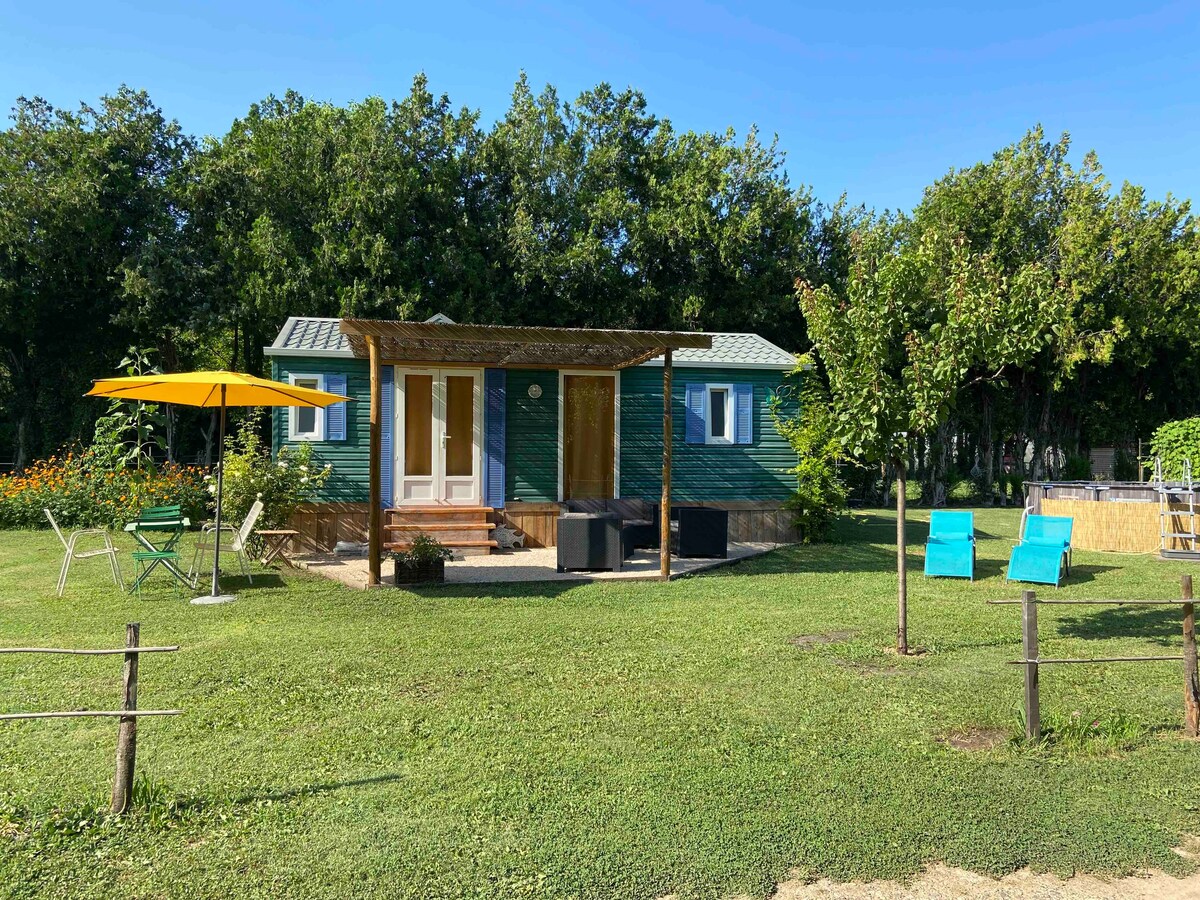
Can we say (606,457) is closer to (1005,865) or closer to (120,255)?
(1005,865)

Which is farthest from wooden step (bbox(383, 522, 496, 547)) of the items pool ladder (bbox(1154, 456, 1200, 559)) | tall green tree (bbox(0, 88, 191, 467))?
tall green tree (bbox(0, 88, 191, 467))

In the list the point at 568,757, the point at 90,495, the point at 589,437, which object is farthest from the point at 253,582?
the point at 90,495

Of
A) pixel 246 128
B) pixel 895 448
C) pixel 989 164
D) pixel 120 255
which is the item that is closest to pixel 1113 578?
pixel 895 448

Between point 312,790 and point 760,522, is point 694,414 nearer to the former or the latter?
point 760,522

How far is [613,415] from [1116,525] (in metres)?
7.95

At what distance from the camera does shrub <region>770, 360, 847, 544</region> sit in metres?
12.9

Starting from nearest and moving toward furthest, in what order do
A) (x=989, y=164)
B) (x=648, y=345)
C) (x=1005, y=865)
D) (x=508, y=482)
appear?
(x=1005, y=865) → (x=648, y=345) → (x=508, y=482) → (x=989, y=164)

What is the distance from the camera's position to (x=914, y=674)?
5.45 metres

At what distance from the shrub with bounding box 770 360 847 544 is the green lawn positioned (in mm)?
5618

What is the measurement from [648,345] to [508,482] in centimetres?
447

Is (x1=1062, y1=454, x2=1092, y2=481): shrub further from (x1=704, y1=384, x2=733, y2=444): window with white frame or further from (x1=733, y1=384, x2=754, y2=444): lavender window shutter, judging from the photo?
(x1=704, y1=384, x2=733, y2=444): window with white frame

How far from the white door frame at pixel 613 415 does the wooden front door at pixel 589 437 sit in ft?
0.05

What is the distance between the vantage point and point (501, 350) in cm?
1095

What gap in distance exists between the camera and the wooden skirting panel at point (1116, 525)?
39.1ft
